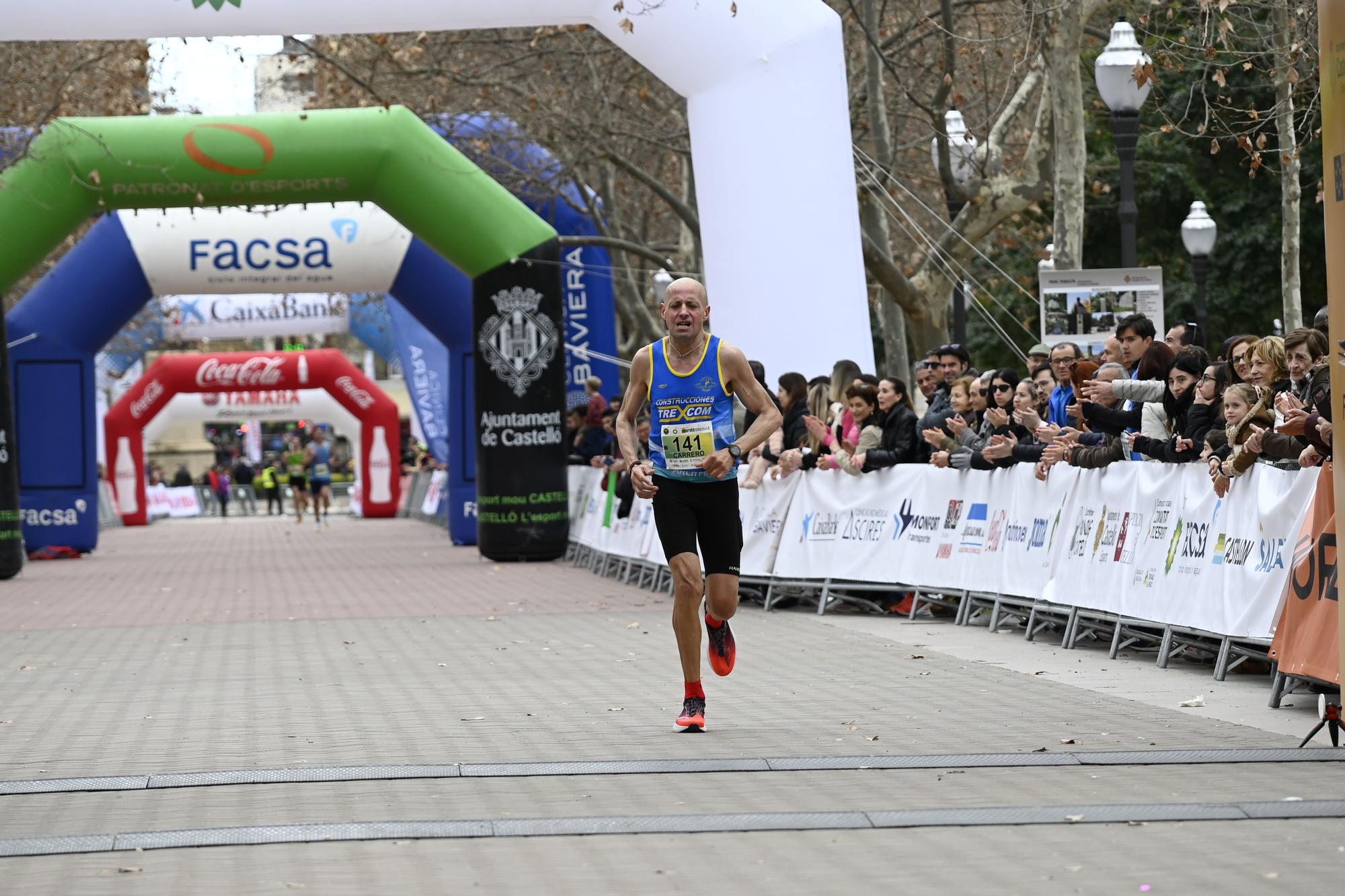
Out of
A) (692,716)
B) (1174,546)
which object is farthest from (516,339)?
(692,716)

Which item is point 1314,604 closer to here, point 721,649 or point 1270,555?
point 1270,555

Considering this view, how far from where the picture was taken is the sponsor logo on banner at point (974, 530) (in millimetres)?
13016

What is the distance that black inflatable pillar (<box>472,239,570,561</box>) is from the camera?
22375 mm

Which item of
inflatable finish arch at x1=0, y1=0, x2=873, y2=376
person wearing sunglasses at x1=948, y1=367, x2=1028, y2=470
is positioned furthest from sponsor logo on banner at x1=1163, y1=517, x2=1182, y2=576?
inflatable finish arch at x1=0, y1=0, x2=873, y2=376

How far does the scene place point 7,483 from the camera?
21.4 m

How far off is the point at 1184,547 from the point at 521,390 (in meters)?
13.0

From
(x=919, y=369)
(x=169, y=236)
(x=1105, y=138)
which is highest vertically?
(x=1105, y=138)

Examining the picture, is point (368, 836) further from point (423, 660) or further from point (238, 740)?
point (423, 660)

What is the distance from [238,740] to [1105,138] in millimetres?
30247

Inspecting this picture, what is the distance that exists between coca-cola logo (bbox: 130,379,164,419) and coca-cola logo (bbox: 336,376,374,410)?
387 cm

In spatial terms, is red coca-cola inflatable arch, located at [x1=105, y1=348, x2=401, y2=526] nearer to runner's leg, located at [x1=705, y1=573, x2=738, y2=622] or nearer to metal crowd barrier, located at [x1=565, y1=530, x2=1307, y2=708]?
metal crowd barrier, located at [x1=565, y1=530, x2=1307, y2=708]

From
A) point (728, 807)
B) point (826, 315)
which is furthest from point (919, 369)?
point (728, 807)

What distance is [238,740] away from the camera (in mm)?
8164

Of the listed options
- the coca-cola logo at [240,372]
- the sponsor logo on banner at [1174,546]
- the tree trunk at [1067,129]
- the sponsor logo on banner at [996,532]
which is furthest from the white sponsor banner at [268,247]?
the coca-cola logo at [240,372]
